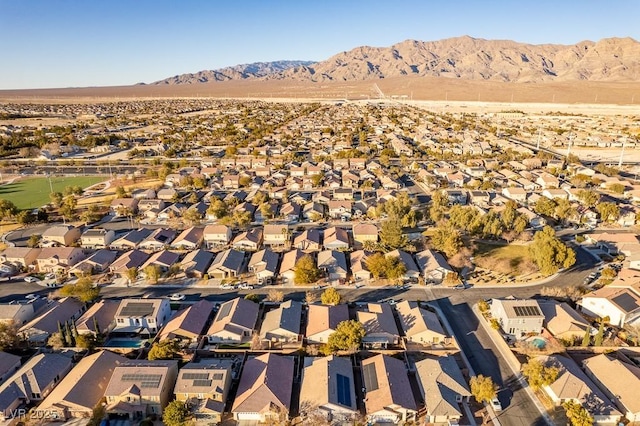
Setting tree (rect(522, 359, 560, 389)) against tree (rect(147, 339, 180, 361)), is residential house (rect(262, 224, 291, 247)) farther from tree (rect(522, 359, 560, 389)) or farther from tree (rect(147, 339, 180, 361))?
tree (rect(522, 359, 560, 389))

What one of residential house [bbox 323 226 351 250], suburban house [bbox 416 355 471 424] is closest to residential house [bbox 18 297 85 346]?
residential house [bbox 323 226 351 250]

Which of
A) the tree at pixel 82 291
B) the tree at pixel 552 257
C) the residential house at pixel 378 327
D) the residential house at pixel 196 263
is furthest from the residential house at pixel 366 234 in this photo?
the tree at pixel 82 291

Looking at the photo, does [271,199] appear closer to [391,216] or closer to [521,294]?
[391,216]

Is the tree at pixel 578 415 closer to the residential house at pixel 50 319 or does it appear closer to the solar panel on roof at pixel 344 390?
the solar panel on roof at pixel 344 390

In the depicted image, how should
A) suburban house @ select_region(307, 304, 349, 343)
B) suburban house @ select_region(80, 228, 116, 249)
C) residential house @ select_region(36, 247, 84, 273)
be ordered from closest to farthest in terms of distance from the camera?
suburban house @ select_region(307, 304, 349, 343), residential house @ select_region(36, 247, 84, 273), suburban house @ select_region(80, 228, 116, 249)

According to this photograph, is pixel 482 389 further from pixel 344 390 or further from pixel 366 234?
pixel 366 234

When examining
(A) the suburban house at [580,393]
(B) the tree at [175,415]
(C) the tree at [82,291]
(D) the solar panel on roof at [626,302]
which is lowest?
(A) the suburban house at [580,393]
